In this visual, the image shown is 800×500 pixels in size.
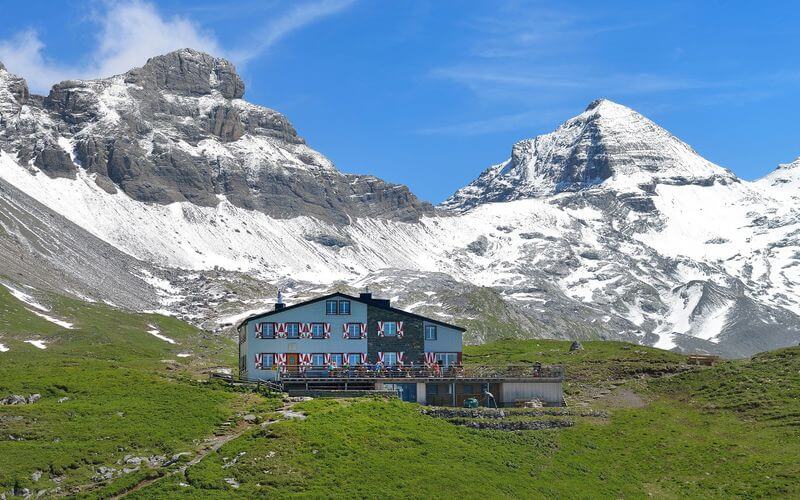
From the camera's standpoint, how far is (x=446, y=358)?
95.6m

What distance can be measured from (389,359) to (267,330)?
10.9m

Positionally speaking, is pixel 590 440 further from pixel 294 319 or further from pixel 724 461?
pixel 294 319

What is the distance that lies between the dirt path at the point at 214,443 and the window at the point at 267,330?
15976 mm

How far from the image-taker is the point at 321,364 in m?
92.3

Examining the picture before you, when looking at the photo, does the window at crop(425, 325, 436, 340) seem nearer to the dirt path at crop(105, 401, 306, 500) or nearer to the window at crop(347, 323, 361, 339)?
the window at crop(347, 323, 361, 339)

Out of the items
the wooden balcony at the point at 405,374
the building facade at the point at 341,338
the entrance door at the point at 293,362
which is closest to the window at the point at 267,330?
the building facade at the point at 341,338

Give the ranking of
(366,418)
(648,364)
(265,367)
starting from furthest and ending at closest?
(648,364)
(265,367)
(366,418)

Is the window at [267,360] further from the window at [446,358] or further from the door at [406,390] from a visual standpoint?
the window at [446,358]

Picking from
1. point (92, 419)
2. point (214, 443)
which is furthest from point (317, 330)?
point (214, 443)

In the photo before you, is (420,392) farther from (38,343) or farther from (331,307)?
(38,343)

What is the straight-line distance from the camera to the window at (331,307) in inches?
3701

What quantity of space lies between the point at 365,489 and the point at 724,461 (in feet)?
86.9

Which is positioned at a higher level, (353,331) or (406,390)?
(353,331)

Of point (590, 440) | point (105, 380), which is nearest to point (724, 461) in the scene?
A: point (590, 440)
